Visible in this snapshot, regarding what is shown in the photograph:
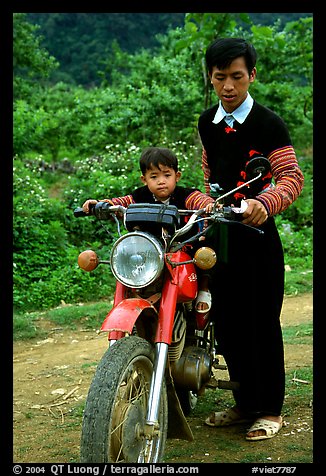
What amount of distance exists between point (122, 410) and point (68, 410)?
1.61 meters

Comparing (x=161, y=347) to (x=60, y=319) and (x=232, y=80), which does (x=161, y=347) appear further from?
(x=60, y=319)

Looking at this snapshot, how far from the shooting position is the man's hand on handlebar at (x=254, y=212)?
2.67 m

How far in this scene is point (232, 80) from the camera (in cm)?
302

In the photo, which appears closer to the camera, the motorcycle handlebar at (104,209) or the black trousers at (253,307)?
the motorcycle handlebar at (104,209)

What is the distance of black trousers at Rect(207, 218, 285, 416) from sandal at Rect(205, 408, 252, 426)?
5.3 inches

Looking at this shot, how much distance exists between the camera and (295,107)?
12367 mm

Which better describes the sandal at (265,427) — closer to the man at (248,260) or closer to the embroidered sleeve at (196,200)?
the man at (248,260)

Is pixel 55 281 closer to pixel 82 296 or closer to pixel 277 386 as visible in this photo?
pixel 82 296

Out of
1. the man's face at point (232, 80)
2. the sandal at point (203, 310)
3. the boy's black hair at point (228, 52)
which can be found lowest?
the sandal at point (203, 310)

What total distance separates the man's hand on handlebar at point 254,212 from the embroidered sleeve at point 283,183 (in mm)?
107

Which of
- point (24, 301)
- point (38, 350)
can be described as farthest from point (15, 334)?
point (24, 301)

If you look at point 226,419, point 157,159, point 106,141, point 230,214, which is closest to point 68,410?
point 226,419

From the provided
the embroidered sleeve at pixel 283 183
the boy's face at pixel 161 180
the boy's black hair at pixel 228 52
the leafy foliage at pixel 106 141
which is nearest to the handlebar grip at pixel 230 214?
the embroidered sleeve at pixel 283 183
